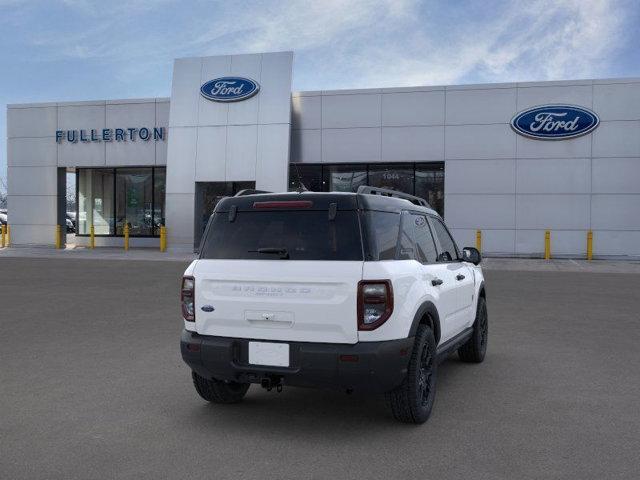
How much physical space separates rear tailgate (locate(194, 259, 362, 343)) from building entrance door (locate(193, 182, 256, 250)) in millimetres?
20524

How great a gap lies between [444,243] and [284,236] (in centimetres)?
216

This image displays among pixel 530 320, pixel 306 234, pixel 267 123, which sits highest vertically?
pixel 267 123

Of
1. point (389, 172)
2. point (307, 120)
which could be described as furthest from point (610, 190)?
point (307, 120)

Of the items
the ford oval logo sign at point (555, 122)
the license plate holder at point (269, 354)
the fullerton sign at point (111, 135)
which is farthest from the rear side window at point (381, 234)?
the fullerton sign at point (111, 135)

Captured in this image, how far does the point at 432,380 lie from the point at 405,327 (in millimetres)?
760

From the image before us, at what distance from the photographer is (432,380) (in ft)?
16.5

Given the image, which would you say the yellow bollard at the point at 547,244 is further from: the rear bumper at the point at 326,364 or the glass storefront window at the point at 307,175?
the rear bumper at the point at 326,364

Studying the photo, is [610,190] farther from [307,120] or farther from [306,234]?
[306,234]

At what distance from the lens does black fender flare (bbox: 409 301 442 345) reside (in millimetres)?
4613

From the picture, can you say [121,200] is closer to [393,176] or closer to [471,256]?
[393,176]

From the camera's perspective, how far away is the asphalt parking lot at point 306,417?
13.1ft

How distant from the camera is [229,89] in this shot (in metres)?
24.6

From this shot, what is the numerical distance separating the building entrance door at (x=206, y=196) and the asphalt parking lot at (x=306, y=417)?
1616 cm

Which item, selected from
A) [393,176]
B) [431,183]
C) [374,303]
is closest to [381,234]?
[374,303]
